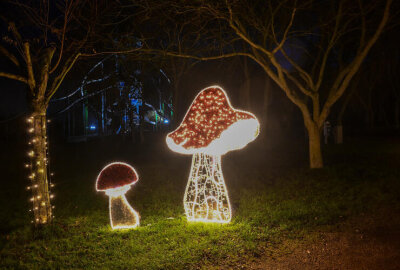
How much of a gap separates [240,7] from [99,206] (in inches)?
290

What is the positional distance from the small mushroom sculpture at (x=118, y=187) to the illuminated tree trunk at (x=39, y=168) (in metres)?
1.27

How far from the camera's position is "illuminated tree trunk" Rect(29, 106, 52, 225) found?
249 inches

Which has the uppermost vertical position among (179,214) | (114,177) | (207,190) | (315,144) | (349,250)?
(315,144)

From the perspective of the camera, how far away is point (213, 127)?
232 inches

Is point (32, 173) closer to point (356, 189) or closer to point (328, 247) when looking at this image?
point (328, 247)

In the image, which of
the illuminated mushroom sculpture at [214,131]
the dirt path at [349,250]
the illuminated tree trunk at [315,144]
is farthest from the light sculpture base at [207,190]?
the illuminated tree trunk at [315,144]

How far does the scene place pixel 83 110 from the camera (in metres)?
24.8

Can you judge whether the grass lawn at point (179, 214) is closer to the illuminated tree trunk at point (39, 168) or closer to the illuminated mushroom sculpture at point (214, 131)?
the illuminated tree trunk at point (39, 168)

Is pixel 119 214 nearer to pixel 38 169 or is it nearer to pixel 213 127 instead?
pixel 38 169

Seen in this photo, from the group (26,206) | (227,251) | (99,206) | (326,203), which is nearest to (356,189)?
(326,203)

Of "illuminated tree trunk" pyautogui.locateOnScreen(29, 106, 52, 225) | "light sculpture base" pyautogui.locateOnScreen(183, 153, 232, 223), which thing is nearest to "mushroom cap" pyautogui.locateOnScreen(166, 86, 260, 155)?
"light sculpture base" pyautogui.locateOnScreen(183, 153, 232, 223)

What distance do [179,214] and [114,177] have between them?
189 cm

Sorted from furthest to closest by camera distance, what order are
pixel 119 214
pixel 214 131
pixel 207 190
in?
1. pixel 207 190
2. pixel 119 214
3. pixel 214 131

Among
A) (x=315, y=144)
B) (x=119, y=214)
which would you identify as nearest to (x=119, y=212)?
(x=119, y=214)
